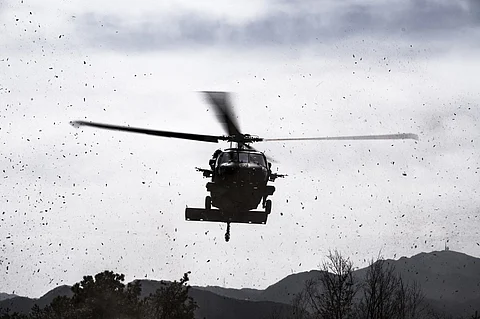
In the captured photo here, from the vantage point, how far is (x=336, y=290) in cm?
6944

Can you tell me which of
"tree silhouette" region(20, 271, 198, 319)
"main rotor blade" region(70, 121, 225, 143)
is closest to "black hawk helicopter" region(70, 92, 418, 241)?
"main rotor blade" region(70, 121, 225, 143)

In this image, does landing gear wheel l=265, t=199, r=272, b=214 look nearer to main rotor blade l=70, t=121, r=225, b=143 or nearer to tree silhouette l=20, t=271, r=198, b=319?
main rotor blade l=70, t=121, r=225, b=143

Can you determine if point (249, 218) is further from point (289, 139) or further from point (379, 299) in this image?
point (379, 299)

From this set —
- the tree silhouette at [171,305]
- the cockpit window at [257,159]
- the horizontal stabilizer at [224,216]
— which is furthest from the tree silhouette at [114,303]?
the cockpit window at [257,159]

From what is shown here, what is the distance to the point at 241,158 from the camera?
108 feet

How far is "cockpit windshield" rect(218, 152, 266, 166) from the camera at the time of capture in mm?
32750

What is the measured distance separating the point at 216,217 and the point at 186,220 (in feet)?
4.12

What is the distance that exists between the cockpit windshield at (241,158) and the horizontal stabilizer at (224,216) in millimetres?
2247

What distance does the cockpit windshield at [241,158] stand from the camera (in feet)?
107

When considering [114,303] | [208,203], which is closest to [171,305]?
[114,303]

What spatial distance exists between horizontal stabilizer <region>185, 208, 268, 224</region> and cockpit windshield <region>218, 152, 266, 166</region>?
88.5 inches

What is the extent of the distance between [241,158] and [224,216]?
291 centimetres

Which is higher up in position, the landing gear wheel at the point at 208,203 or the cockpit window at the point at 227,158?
the cockpit window at the point at 227,158

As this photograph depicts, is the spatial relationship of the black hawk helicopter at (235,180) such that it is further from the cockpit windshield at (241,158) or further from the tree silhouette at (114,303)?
the tree silhouette at (114,303)
